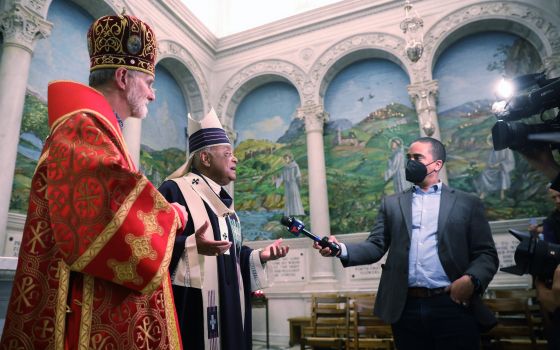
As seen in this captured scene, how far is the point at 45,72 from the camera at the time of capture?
5973 mm

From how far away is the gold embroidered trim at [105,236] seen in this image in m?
1.10

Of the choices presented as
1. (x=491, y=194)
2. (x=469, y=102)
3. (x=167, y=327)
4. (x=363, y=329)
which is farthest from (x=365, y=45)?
(x=167, y=327)

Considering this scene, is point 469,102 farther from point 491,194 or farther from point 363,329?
point 363,329

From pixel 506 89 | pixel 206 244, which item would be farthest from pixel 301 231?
pixel 506 89

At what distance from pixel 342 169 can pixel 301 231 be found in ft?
20.5

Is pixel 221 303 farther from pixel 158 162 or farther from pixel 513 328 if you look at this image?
pixel 158 162

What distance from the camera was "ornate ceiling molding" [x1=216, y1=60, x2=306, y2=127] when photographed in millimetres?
9086

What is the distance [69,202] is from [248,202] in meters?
8.01

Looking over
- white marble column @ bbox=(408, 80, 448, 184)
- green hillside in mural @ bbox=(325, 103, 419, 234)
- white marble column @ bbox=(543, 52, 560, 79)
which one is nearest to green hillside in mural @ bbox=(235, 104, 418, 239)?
green hillside in mural @ bbox=(325, 103, 419, 234)

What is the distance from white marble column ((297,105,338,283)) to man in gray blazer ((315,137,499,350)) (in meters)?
5.15

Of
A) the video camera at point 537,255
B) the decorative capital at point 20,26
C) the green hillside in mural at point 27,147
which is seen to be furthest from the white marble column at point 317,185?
the video camera at point 537,255

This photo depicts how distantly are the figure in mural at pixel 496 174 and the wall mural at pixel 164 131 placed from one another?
6531 mm

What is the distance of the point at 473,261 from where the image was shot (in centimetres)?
228

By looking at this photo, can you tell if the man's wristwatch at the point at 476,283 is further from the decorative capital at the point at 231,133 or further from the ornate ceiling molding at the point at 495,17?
the decorative capital at the point at 231,133
